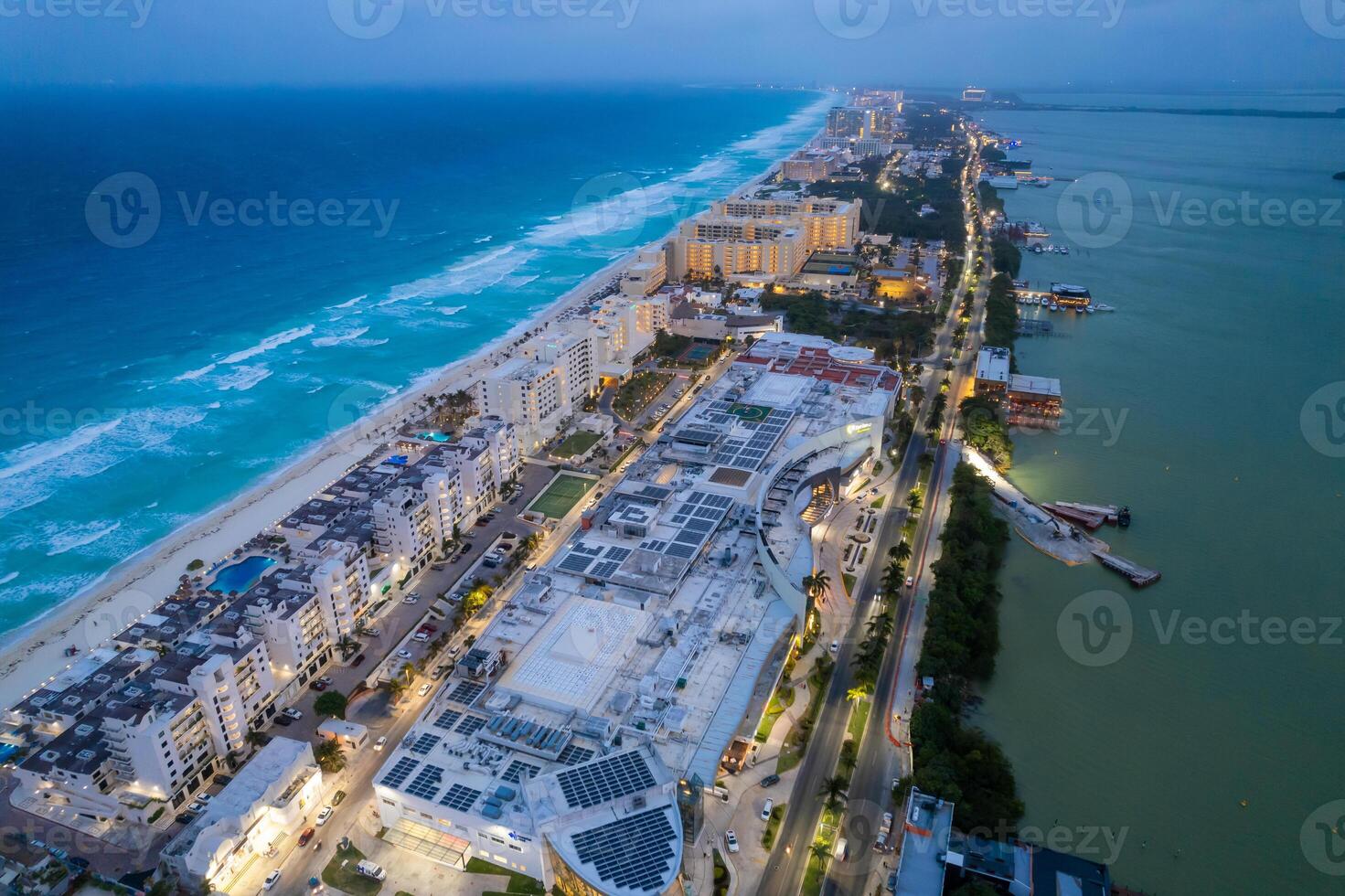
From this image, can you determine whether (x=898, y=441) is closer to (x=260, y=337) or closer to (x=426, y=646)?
(x=426, y=646)

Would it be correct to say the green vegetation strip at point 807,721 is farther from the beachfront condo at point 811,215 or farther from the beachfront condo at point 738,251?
the beachfront condo at point 811,215

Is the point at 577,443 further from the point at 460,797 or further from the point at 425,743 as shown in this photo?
A: the point at 460,797

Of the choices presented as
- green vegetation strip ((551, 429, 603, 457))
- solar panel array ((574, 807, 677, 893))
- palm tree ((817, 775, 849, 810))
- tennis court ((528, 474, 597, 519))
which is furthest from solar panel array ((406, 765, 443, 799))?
green vegetation strip ((551, 429, 603, 457))

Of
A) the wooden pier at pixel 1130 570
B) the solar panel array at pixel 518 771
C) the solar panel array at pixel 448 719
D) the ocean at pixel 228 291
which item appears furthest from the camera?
the ocean at pixel 228 291

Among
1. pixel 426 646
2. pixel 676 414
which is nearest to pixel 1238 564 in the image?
pixel 676 414

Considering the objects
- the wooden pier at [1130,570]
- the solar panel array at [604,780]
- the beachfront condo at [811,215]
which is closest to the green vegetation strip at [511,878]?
the solar panel array at [604,780]

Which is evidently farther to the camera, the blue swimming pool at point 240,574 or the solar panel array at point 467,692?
the blue swimming pool at point 240,574

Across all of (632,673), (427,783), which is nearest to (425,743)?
(427,783)
